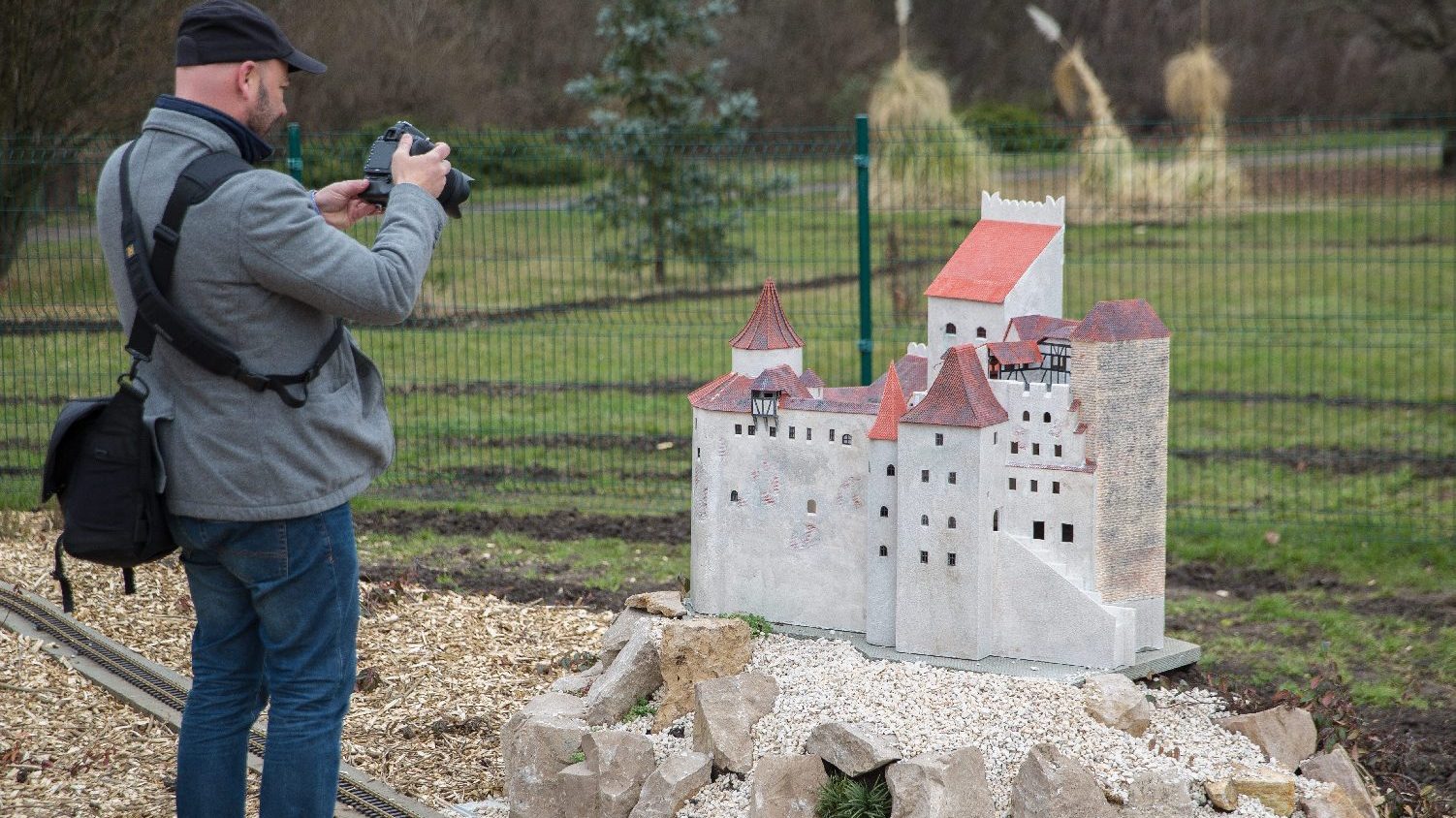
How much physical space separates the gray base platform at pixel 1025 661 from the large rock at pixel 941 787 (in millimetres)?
579

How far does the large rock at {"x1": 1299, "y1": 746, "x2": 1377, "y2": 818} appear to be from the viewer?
172 inches

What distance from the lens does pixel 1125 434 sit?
4.61 m

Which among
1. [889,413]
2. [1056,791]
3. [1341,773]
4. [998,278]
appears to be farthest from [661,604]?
[1341,773]

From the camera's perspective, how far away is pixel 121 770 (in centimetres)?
489

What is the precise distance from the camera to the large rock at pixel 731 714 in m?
4.30

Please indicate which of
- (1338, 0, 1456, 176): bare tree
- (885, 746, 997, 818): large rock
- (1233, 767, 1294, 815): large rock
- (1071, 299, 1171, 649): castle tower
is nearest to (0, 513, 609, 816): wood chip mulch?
(885, 746, 997, 818): large rock

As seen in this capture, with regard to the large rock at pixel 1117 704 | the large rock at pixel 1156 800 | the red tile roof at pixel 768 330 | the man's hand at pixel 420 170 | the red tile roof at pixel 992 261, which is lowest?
the large rock at pixel 1156 800

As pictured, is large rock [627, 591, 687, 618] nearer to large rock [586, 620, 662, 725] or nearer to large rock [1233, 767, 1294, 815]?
large rock [586, 620, 662, 725]

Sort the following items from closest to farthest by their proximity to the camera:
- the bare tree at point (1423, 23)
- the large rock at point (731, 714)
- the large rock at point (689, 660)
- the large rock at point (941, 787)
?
the large rock at point (941, 787)
the large rock at point (731, 714)
the large rock at point (689, 660)
the bare tree at point (1423, 23)

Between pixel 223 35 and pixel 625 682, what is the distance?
8.06 ft

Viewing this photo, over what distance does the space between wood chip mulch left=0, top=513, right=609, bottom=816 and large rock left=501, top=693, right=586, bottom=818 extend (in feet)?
1.32

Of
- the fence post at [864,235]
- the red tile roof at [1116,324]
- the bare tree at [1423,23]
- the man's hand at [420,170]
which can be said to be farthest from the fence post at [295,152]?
the bare tree at [1423,23]

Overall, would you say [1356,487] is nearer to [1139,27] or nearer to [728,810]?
[728,810]

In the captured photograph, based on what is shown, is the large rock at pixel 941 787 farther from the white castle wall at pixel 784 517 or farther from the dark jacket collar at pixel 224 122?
the dark jacket collar at pixel 224 122
